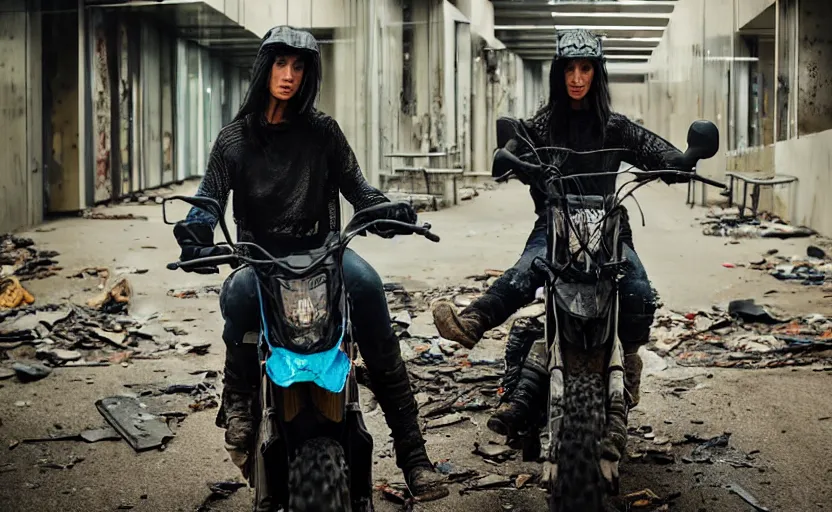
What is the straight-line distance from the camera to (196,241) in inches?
118

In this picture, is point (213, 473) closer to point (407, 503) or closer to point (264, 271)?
point (407, 503)

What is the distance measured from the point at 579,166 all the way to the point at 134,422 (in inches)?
97.8

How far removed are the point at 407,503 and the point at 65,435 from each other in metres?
1.87

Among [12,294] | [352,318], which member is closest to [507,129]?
[352,318]

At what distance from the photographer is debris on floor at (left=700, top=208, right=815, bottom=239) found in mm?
12188

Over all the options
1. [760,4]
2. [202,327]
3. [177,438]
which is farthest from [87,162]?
[177,438]

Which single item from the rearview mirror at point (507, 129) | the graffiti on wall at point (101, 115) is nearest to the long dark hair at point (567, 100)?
the rearview mirror at point (507, 129)

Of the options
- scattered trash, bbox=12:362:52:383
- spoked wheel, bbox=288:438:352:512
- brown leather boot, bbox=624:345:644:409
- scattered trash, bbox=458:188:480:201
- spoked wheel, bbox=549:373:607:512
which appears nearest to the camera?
spoked wheel, bbox=288:438:352:512

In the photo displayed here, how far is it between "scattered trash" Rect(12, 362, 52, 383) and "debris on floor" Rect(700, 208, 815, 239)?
8915 mm

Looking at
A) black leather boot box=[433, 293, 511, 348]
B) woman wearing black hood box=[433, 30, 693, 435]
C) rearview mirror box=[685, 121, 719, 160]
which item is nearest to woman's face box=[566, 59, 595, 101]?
woman wearing black hood box=[433, 30, 693, 435]

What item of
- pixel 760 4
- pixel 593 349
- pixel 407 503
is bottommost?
pixel 407 503

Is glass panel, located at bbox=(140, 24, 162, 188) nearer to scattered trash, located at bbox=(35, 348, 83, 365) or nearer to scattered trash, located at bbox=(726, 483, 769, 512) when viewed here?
scattered trash, located at bbox=(35, 348, 83, 365)

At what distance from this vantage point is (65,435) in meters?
4.72

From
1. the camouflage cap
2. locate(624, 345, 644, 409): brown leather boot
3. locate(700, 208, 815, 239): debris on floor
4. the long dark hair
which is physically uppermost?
the camouflage cap
